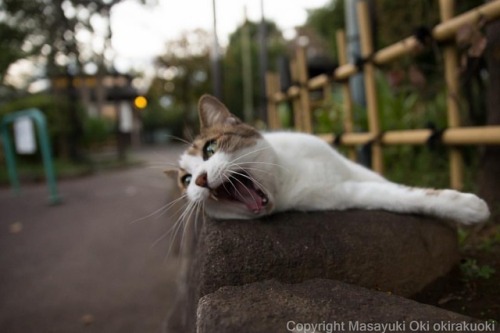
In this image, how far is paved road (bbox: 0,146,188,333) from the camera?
7.34 feet

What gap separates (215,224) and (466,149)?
2.37 m

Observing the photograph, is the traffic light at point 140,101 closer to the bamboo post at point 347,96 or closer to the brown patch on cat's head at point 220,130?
the bamboo post at point 347,96

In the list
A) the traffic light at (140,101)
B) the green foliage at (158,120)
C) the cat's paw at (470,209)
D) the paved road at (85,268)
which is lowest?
the paved road at (85,268)

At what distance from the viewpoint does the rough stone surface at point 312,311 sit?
2.79 feet

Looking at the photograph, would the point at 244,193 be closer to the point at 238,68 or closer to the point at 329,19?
the point at 329,19

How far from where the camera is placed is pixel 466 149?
113 inches

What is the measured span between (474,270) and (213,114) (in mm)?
1243

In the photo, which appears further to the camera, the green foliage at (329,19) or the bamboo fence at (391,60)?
the green foliage at (329,19)

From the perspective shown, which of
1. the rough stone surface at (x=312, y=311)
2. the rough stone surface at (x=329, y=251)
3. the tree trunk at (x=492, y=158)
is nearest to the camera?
the rough stone surface at (x=312, y=311)

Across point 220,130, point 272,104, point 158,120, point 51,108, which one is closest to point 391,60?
point 220,130

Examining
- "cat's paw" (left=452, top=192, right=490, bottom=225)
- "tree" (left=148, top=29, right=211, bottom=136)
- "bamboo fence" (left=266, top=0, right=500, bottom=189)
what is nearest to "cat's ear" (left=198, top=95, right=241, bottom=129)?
"cat's paw" (left=452, top=192, right=490, bottom=225)

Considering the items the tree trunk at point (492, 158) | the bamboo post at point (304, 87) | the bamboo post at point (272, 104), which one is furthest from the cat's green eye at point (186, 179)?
the bamboo post at point (272, 104)

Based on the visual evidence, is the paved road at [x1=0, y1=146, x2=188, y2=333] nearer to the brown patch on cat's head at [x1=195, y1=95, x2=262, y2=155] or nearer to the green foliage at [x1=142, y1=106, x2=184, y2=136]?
the brown patch on cat's head at [x1=195, y1=95, x2=262, y2=155]

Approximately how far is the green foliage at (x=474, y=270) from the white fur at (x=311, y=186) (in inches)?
9.3
